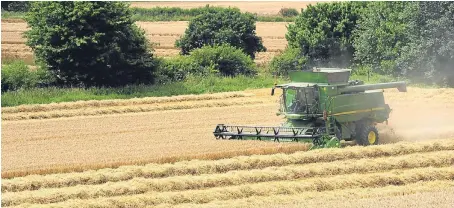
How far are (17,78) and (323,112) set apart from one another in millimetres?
16614

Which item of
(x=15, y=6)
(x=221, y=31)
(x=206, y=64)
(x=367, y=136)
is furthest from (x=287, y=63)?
(x=15, y=6)

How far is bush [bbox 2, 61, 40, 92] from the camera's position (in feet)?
123

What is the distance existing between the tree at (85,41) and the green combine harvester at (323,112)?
13.7 m

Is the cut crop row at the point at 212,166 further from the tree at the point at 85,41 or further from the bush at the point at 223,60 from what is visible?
the bush at the point at 223,60

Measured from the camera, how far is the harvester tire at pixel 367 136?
85.4 feet

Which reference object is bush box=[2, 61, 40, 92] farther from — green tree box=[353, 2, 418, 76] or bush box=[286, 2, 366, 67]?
green tree box=[353, 2, 418, 76]

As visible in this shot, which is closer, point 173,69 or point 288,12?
point 173,69

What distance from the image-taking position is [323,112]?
25.2m

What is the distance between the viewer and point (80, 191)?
778 inches

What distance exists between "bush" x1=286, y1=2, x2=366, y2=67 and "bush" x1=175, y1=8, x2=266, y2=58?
9.71 feet

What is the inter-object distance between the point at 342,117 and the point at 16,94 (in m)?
15.0

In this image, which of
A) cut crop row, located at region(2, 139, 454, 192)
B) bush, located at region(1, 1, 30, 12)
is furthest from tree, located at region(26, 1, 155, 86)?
bush, located at region(1, 1, 30, 12)

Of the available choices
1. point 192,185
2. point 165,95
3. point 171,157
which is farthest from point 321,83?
point 165,95

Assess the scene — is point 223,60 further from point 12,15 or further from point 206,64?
point 12,15
